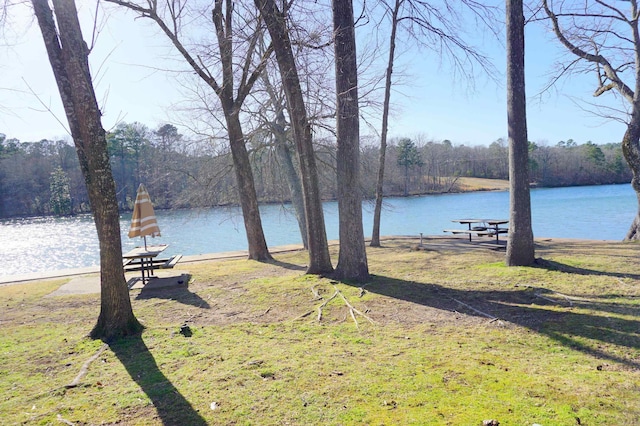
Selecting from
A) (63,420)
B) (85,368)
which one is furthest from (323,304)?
(63,420)

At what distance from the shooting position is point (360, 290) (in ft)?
18.6

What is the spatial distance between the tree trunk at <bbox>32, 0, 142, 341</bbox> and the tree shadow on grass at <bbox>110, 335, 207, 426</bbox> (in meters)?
0.38

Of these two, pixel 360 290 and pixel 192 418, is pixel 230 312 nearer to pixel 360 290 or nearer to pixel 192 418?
pixel 360 290

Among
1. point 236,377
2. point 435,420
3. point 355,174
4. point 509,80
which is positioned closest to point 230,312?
point 236,377

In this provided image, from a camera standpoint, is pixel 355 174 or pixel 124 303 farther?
pixel 355 174

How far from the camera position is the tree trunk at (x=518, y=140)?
20.6 feet

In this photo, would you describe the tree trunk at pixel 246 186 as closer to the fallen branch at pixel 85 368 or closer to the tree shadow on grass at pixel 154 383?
the tree shadow on grass at pixel 154 383

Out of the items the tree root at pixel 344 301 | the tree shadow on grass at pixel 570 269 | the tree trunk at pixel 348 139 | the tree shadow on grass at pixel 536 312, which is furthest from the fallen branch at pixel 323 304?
the tree shadow on grass at pixel 570 269

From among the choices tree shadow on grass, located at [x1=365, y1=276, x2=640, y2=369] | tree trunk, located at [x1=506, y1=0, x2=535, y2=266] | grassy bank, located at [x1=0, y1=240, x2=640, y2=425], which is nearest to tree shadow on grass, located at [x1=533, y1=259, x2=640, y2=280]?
grassy bank, located at [x1=0, y1=240, x2=640, y2=425]

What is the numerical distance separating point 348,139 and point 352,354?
3.34 meters

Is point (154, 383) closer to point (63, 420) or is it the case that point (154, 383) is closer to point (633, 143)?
point (63, 420)

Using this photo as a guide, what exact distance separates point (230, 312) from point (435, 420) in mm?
3322

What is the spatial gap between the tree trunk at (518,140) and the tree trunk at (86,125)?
5.40 meters

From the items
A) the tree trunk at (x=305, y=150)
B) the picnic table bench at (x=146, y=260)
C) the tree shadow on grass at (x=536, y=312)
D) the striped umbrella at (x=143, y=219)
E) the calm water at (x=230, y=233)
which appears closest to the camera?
the tree shadow on grass at (x=536, y=312)
